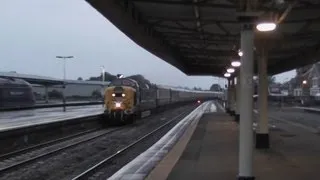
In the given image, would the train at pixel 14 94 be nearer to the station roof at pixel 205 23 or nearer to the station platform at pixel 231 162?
the station roof at pixel 205 23

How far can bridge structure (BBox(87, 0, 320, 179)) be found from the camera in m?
10.0

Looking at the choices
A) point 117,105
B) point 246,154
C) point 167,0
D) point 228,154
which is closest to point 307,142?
point 228,154

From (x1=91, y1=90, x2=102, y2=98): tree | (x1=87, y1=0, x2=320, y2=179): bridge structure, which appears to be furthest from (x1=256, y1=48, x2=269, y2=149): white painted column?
(x1=91, y1=90, x2=102, y2=98): tree

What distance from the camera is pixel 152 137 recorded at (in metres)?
29.7

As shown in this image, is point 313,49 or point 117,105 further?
point 117,105

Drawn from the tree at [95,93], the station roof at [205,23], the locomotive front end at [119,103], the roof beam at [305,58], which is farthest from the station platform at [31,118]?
the tree at [95,93]

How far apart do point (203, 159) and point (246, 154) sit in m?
5.24

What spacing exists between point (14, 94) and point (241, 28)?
156 feet

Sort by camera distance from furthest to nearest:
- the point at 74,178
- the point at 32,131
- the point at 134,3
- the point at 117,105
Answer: the point at 117,105 → the point at 32,131 → the point at 134,3 → the point at 74,178

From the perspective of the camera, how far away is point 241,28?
1034cm

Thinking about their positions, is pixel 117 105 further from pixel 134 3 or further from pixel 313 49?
pixel 134 3

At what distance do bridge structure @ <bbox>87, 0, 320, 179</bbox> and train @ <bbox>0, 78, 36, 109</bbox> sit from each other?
2809cm

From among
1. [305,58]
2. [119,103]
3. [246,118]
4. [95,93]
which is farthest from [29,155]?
[95,93]

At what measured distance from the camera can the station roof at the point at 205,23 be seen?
1555 cm
